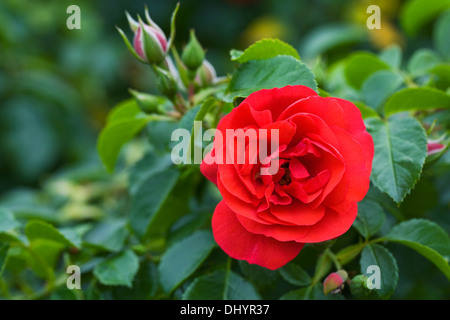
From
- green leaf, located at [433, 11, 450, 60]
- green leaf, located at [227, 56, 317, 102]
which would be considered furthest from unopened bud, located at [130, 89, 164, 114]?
green leaf, located at [433, 11, 450, 60]

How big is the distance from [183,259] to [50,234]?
0.20 m

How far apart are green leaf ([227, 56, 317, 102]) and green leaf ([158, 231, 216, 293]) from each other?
209 mm

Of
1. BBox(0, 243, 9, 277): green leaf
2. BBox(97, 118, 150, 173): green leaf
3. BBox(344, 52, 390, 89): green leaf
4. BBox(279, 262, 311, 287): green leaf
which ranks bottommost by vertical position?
BBox(279, 262, 311, 287): green leaf

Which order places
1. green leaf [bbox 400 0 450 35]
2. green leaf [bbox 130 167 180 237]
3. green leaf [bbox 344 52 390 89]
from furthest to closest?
green leaf [bbox 400 0 450 35] → green leaf [bbox 344 52 390 89] → green leaf [bbox 130 167 180 237]

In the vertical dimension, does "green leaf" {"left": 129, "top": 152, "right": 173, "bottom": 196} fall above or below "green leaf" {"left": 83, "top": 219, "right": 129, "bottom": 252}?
above

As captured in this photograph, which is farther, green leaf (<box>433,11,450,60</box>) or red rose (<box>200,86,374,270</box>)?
green leaf (<box>433,11,450,60</box>)

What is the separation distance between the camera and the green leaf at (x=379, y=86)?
31.0 inches

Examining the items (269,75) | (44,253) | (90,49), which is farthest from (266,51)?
(90,49)

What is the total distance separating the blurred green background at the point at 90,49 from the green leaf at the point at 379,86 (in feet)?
2.13

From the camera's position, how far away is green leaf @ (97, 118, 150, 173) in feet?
2.34

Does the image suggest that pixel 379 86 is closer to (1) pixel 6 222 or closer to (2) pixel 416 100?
(2) pixel 416 100

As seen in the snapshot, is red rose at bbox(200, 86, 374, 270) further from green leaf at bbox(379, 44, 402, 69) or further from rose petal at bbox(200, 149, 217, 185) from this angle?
green leaf at bbox(379, 44, 402, 69)

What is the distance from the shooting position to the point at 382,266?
620mm
